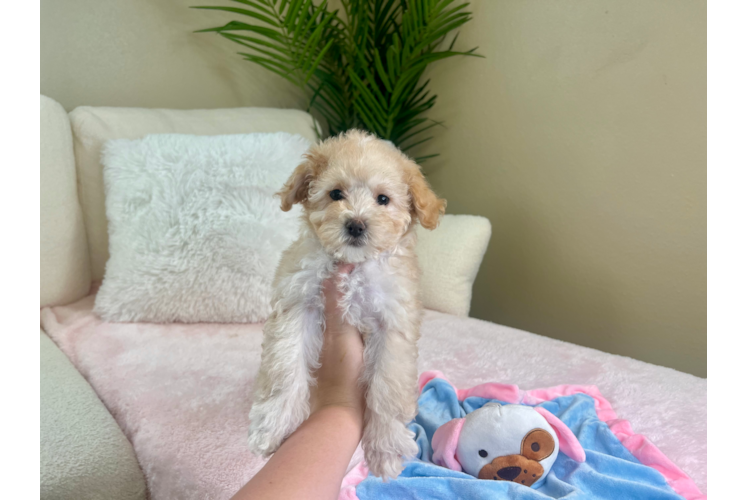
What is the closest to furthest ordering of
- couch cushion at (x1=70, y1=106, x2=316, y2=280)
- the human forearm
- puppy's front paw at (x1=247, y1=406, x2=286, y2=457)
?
the human forearm → puppy's front paw at (x1=247, y1=406, x2=286, y2=457) → couch cushion at (x1=70, y1=106, x2=316, y2=280)

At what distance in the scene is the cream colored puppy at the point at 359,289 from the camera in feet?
3.22

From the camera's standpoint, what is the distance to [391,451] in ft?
3.20

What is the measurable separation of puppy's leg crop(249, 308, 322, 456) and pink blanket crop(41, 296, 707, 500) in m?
0.20

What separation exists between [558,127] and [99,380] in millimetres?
2125

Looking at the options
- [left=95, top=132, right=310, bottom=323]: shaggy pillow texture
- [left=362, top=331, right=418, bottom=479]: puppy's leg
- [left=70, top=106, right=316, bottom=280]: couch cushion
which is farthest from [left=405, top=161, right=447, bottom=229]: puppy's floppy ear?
[left=70, top=106, right=316, bottom=280]: couch cushion

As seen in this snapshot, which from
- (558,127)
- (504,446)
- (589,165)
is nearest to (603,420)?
(504,446)

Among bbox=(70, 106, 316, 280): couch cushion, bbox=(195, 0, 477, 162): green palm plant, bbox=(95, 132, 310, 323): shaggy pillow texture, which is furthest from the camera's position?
bbox=(195, 0, 477, 162): green palm plant

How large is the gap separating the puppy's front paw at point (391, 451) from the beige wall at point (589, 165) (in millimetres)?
1485

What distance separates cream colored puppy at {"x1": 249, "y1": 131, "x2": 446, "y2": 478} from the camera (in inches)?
38.7

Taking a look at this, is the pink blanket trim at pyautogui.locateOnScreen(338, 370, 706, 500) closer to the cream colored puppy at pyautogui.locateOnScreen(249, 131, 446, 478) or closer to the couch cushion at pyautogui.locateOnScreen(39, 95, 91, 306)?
the cream colored puppy at pyautogui.locateOnScreen(249, 131, 446, 478)

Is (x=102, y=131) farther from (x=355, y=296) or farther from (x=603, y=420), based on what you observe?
(x=603, y=420)

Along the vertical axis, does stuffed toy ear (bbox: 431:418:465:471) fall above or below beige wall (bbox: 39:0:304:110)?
below

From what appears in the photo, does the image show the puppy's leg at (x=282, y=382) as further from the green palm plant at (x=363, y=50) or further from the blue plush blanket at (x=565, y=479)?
the green palm plant at (x=363, y=50)
